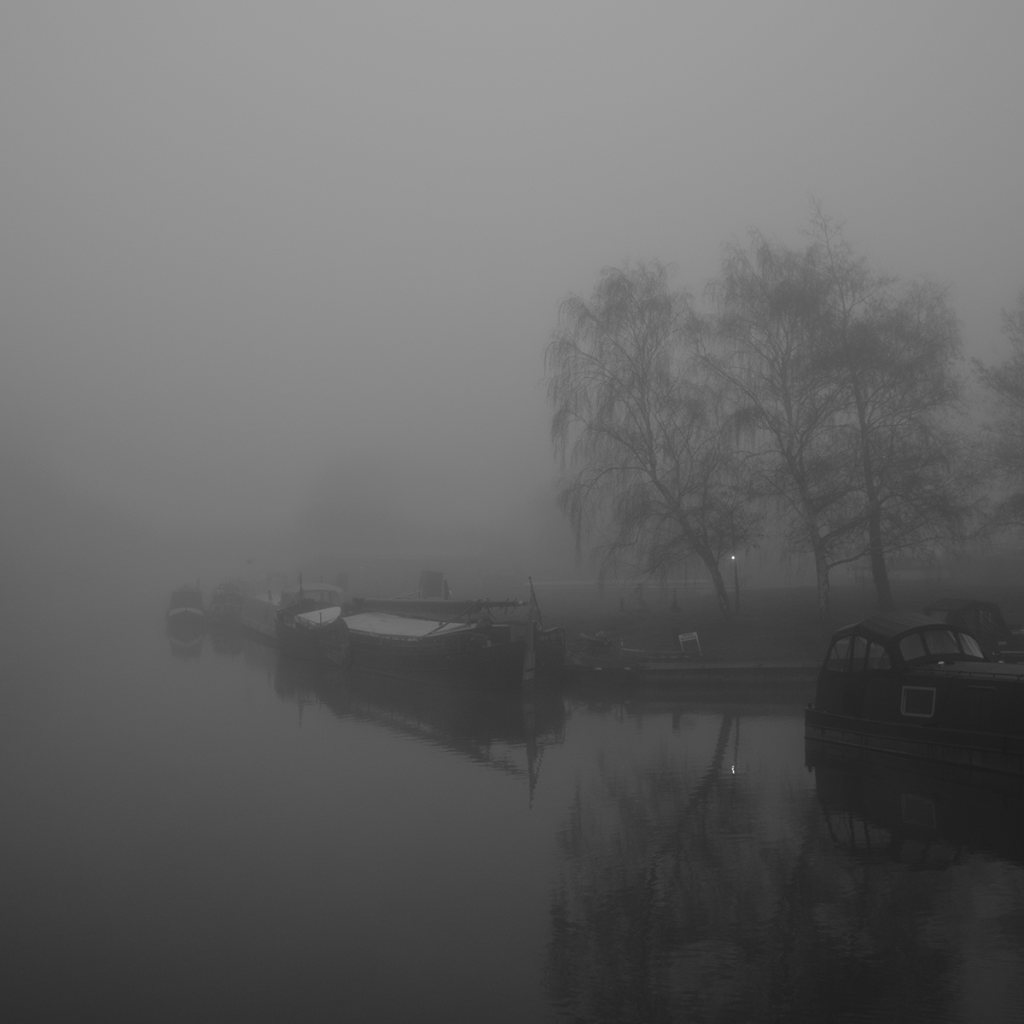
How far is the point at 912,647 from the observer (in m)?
15.6

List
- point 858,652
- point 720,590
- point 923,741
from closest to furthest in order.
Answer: point 923,741
point 858,652
point 720,590

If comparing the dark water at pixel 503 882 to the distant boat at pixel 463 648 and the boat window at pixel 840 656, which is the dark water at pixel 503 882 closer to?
the boat window at pixel 840 656

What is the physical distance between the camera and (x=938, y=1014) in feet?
22.2

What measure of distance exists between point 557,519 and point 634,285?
29232 mm

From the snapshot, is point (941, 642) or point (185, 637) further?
point (185, 637)

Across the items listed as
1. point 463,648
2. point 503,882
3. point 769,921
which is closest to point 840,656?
point 503,882

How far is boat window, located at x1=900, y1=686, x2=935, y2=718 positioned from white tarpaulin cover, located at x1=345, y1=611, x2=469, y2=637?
15131 mm

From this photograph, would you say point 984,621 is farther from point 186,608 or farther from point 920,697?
point 186,608

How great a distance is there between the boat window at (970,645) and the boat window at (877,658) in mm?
1211

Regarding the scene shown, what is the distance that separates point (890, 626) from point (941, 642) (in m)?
0.81

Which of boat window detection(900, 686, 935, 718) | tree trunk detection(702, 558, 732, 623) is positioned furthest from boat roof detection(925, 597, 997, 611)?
boat window detection(900, 686, 935, 718)

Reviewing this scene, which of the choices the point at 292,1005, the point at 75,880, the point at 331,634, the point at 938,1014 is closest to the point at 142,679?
the point at 331,634

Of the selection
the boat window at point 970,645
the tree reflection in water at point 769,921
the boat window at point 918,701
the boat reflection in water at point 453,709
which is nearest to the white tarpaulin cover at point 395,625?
the boat reflection in water at point 453,709

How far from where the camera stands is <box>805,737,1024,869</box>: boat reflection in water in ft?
36.3
